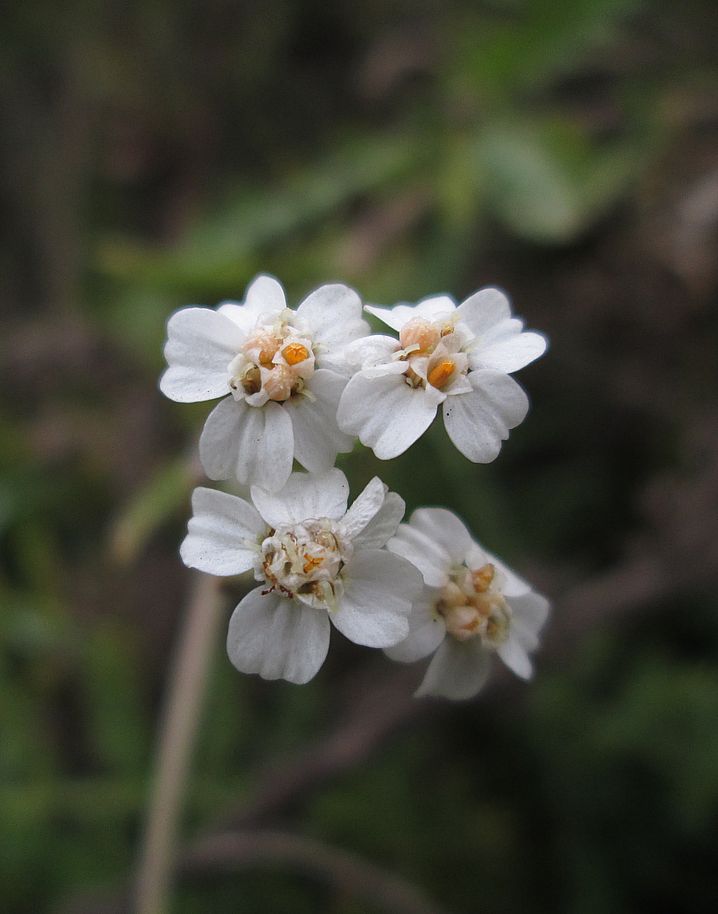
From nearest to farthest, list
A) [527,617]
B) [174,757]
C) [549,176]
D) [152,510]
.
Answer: [527,617] → [152,510] → [174,757] → [549,176]

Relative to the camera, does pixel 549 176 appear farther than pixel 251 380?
Yes

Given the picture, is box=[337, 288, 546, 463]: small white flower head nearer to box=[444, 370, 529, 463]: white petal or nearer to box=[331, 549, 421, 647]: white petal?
box=[444, 370, 529, 463]: white petal

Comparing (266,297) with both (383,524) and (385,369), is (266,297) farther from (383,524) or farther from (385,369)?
(383,524)

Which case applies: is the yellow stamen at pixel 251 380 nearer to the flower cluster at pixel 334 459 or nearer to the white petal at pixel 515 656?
the flower cluster at pixel 334 459

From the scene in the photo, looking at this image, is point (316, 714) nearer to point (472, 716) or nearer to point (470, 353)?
point (472, 716)

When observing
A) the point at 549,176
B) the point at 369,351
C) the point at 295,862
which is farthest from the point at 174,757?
the point at 549,176

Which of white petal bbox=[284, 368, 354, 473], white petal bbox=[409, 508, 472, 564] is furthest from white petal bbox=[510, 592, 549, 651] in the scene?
white petal bbox=[284, 368, 354, 473]
